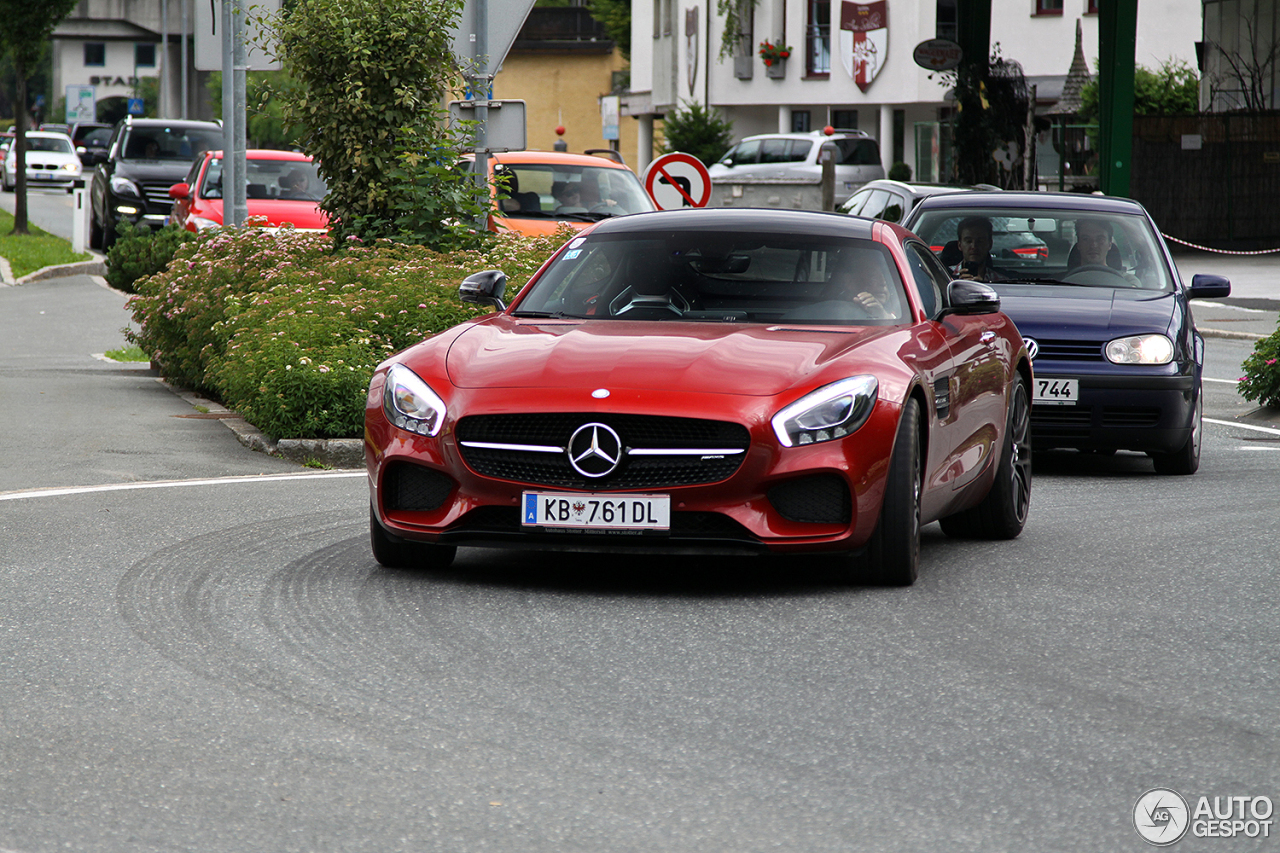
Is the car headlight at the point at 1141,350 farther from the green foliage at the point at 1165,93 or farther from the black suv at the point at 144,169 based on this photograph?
the green foliage at the point at 1165,93

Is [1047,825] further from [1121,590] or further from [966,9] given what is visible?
[966,9]

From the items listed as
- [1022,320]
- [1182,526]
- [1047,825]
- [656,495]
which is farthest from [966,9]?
[1047,825]

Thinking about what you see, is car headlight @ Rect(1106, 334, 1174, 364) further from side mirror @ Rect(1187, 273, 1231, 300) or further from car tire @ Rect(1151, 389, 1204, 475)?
side mirror @ Rect(1187, 273, 1231, 300)

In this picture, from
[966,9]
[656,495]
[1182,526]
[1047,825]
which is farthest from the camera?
[966,9]

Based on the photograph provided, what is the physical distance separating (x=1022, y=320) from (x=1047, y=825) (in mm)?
7022

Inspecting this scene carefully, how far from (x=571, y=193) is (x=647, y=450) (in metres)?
12.6

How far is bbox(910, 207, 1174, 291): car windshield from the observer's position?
466 inches

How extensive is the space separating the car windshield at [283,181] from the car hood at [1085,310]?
13.3 m

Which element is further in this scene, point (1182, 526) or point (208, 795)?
point (1182, 526)

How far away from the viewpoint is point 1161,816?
424 centimetres

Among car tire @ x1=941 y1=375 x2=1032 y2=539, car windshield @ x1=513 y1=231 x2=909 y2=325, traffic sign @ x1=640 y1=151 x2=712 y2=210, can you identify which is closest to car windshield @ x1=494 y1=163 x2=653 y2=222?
traffic sign @ x1=640 y1=151 x2=712 y2=210

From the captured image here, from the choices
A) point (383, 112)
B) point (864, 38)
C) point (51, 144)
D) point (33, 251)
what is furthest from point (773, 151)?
point (383, 112)

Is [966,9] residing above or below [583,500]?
above

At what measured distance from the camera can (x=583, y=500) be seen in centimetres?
650
